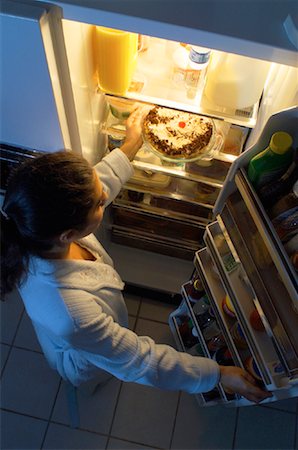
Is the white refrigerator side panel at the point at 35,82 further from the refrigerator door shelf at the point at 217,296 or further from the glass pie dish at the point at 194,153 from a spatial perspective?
the refrigerator door shelf at the point at 217,296

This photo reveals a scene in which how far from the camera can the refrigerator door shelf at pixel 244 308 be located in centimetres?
91

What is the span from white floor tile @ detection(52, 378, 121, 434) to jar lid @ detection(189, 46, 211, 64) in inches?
47.2

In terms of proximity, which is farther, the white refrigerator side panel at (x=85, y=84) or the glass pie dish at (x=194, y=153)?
the glass pie dish at (x=194, y=153)

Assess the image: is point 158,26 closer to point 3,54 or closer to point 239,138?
point 3,54

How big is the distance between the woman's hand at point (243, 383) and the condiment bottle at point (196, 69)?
697 mm

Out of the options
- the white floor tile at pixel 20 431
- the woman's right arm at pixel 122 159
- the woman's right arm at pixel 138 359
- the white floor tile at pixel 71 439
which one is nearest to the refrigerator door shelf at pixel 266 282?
the woman's right arm at pixel 138 359

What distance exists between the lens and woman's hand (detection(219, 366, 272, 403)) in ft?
3.17

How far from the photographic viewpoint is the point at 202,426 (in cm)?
147

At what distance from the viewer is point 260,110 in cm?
91

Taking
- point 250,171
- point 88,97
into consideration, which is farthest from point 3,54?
point 250,171

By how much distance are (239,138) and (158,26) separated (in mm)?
524

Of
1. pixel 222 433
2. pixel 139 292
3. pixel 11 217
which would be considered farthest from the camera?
pixel 139 292

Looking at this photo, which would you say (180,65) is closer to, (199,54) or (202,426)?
(199,54)

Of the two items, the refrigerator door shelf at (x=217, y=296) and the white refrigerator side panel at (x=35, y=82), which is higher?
the white refrigerator side panel at (x=35, y=82)
